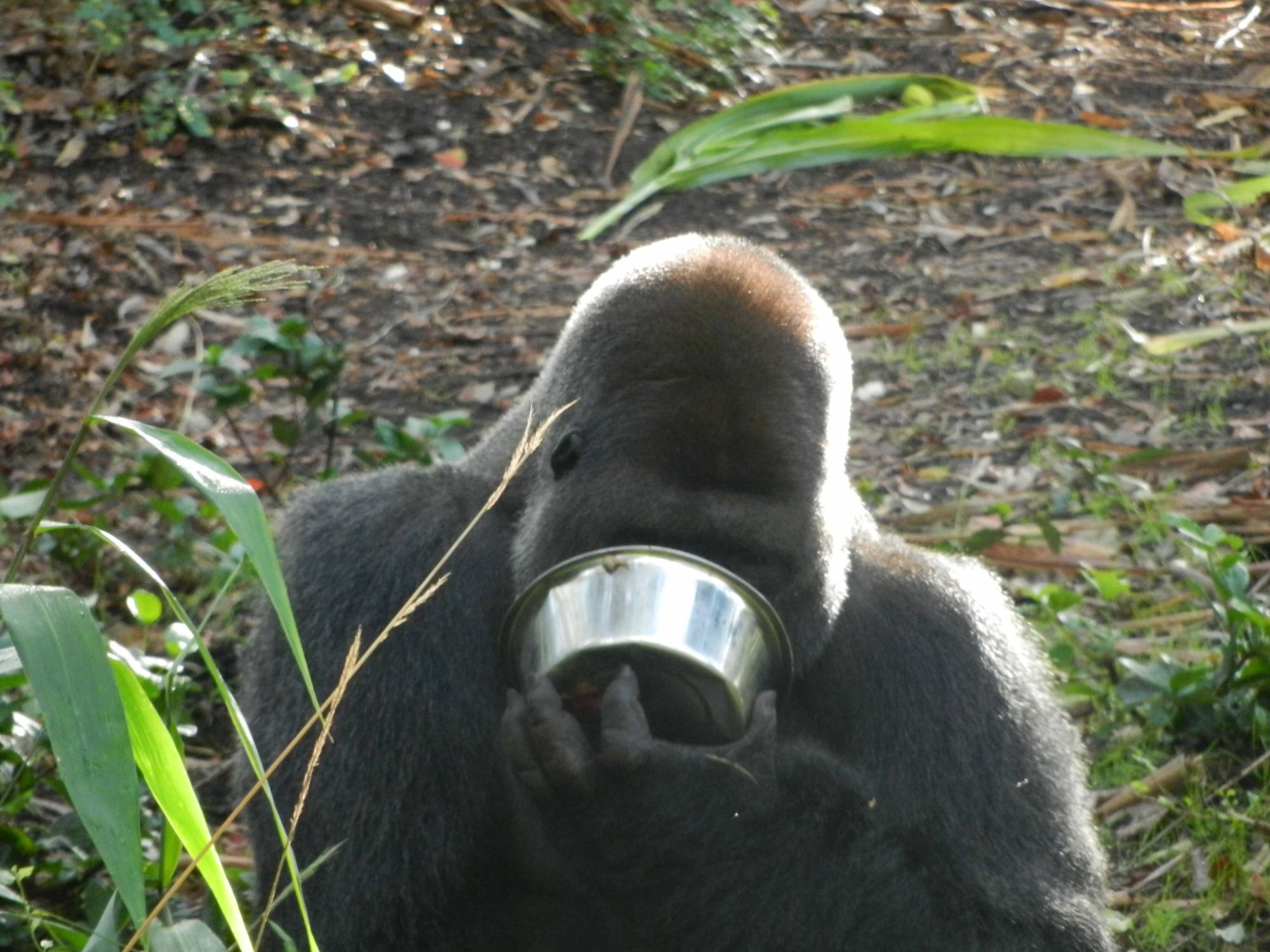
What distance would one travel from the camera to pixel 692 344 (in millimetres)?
3486

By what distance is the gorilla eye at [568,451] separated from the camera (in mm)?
3492

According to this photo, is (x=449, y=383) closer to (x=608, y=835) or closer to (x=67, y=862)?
(x=67, y=862)

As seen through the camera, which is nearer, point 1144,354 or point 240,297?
point 240,297

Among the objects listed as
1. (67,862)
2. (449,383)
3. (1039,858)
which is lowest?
(449,383)

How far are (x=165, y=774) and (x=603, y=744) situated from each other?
0.92 meters

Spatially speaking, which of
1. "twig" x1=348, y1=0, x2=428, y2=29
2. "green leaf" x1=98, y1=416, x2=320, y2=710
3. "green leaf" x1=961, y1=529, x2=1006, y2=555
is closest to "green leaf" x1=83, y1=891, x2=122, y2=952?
"green leaf" x1=98, y1=416, x2=320, y2=710

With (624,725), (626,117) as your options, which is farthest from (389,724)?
(626,117)

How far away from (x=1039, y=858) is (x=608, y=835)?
0.99 m

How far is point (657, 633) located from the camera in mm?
2887

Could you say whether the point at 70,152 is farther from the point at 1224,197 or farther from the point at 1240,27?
the point at 1240,27

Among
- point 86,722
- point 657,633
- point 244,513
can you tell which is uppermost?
point 244,513

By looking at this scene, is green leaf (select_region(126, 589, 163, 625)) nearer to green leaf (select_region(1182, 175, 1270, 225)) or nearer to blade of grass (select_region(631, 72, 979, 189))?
blade of grass (select_region(631, 72, 979, 189))

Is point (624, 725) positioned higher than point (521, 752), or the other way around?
point (624, 725)

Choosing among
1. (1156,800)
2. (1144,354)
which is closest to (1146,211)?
(1144,354)
